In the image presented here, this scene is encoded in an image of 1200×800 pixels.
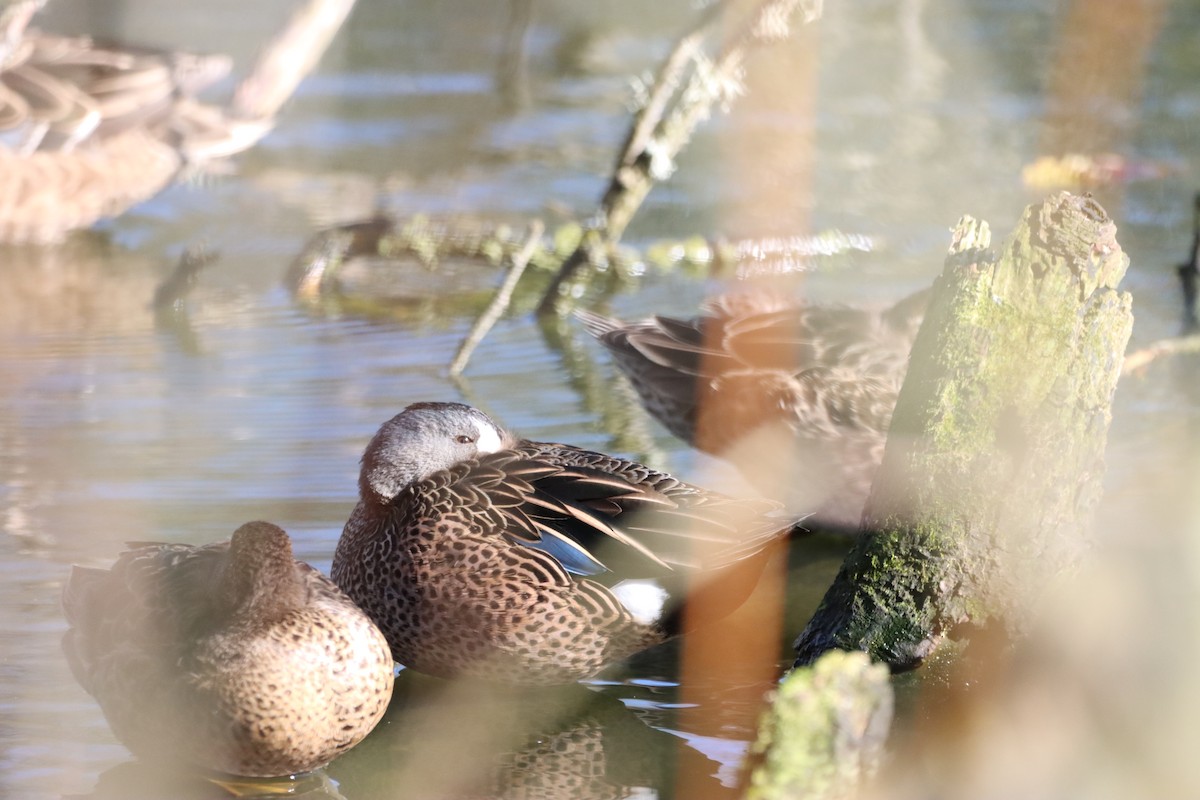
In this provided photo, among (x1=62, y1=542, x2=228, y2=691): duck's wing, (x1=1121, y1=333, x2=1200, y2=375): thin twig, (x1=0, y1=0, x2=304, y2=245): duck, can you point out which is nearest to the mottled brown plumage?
(x1=0, y1=0, x2=304, y2=245): duck

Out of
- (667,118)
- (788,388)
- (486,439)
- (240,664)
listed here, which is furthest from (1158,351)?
(240,664)

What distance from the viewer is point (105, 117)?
7.99 m

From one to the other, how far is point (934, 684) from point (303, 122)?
7.29 metres

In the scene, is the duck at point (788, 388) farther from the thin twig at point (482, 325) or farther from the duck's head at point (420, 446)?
the duck's head at point (420, 446)

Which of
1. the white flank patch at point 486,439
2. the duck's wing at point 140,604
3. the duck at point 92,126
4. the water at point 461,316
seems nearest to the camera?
the duck's wing at point 140,604

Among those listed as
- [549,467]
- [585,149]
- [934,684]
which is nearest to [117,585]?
[549,467]

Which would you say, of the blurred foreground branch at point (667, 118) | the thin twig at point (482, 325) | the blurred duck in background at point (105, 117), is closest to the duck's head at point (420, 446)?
the thin twig at point (482, 325)

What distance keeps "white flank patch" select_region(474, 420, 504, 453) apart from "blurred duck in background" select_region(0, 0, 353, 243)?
152 inches

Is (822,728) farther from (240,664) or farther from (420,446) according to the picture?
(420,446)

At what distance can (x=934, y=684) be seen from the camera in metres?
4.09

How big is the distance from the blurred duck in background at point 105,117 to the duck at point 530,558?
4016 mm

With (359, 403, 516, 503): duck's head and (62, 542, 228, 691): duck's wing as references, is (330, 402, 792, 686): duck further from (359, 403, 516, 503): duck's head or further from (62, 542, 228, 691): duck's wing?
Result: (62, 542, 228, 691): duck's wing

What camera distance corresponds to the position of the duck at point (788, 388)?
202 inches

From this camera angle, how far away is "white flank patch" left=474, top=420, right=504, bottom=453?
4379mm
